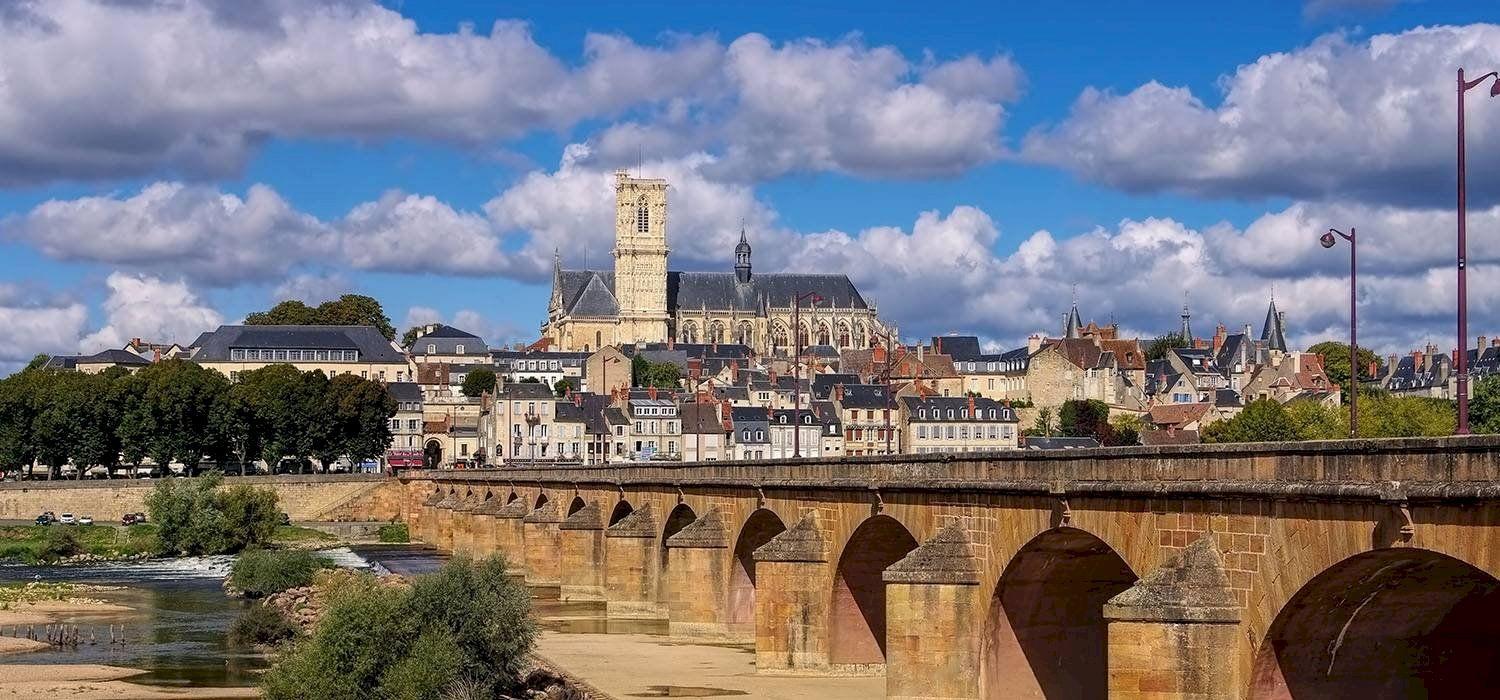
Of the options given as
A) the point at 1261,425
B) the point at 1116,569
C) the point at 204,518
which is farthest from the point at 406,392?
the point at 1116,569

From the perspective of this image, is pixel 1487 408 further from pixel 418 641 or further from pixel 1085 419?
pixel 418 641

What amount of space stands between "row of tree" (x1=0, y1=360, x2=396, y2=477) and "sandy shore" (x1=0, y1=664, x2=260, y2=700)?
71.8 metres

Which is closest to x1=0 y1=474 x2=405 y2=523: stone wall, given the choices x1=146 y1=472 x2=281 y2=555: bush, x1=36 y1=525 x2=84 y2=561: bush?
x1=36 y1=525 x2=84 y2=561: bush

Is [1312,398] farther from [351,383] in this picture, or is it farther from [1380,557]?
[1380,557]

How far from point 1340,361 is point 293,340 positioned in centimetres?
8907

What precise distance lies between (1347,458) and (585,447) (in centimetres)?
12346

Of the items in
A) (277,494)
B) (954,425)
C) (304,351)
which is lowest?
(277,494)

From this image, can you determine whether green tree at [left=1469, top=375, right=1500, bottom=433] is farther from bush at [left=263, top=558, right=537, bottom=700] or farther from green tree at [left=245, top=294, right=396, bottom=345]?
green tree at [left=245, top=294, right=396, bottom=345]

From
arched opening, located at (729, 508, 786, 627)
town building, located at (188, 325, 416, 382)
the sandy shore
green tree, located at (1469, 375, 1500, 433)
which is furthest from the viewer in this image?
town building, located at (188, 325, 416, 382)

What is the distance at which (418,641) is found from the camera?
128 feet

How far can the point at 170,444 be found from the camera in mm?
117938

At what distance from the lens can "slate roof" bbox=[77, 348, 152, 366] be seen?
178m

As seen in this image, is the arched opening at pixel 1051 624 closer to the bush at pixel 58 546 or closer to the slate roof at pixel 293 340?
the bush at pixel 58 546

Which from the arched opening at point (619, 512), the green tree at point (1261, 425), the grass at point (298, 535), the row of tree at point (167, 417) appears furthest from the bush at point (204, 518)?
the green tree at point (1261, 425)
